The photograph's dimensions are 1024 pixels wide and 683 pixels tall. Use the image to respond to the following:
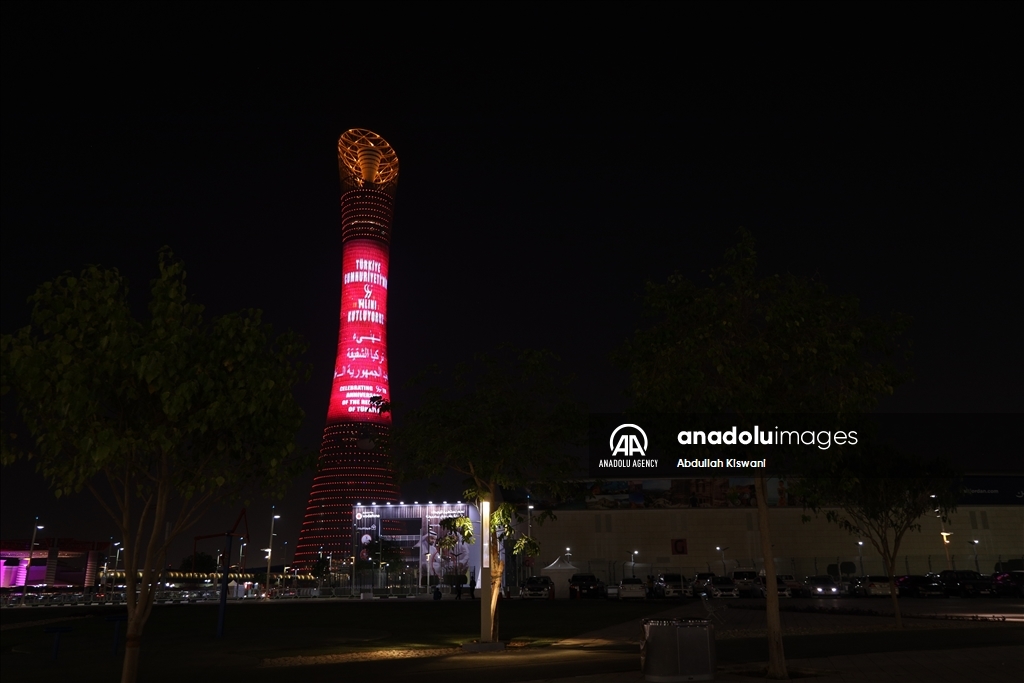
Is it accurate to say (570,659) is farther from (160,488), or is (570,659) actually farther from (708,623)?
(160,488)

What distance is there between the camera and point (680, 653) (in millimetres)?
12625

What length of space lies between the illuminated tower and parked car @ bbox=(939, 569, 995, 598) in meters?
Result: 61.2

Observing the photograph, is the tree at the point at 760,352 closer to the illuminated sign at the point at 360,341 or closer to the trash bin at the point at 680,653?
the trash bin at the point at 680,653

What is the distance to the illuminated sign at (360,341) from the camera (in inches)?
3748

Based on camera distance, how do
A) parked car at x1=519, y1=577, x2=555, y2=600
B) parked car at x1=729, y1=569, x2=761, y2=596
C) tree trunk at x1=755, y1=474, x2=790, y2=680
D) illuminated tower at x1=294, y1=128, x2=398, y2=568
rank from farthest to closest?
illuminated tower at x1=294, y1=128, x2=398, y2=568 < parked car at x1=519, y1=577, x2=555, y2=600 < parked car at x1=729, y1=569, x2=761, y2=596 < tree trunk at x1=755, y1=474, x2=790, y2=680

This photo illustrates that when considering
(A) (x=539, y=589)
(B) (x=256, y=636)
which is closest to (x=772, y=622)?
(B) (x=256, y=636)

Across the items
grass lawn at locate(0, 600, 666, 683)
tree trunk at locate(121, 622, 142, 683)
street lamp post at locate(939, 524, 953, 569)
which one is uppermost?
street lamp post at locate(939, 524, 953, 569)

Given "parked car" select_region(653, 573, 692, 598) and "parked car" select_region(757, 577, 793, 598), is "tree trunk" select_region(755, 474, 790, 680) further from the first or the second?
"parked car" select_region(653, 573, 692, 598)

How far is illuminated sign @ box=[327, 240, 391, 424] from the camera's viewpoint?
312 ft

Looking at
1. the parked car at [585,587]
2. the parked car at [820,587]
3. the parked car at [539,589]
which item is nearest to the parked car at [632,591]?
the parked car at [585,587]

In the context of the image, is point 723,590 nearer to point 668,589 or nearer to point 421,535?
point 668,589

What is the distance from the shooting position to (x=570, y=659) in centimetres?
1723

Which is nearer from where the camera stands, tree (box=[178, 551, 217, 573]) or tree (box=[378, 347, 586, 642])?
tree (box=[378, 347, 586, 642])

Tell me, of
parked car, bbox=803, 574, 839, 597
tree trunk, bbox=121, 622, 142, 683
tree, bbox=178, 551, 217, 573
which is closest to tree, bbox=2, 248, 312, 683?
tree trunk, bbox=121, 622, 142, 683
